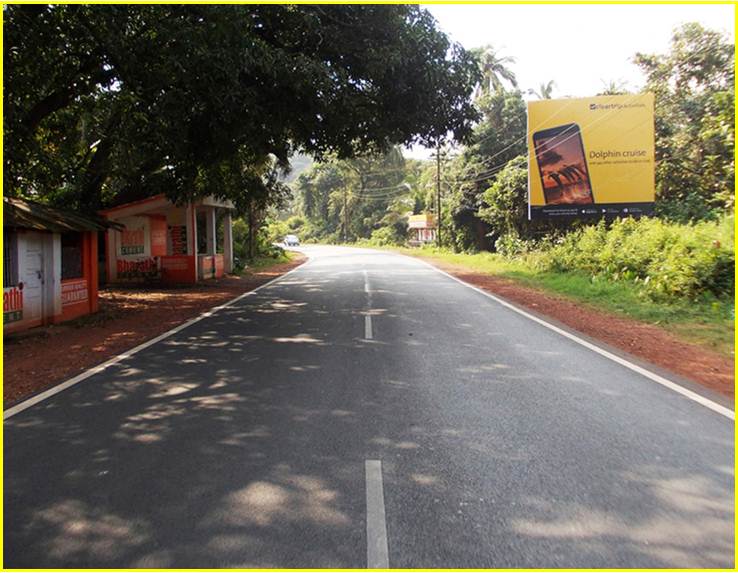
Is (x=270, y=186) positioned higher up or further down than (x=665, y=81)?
further down

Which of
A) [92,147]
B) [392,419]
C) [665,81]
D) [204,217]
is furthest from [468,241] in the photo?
[392,419]

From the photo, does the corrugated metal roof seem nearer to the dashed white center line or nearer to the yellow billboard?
the dashed white center line

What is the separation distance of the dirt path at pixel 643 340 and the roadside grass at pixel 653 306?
36cm

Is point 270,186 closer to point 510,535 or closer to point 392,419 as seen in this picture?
point 392,419

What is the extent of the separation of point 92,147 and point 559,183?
62.0 ft

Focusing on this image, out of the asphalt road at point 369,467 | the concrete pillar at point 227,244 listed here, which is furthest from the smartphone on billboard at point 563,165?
the asphalt road at point 369,467

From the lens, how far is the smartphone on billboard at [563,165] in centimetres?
2417

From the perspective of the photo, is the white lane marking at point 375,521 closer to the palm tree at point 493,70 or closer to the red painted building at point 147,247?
the red painted building at point 147,247

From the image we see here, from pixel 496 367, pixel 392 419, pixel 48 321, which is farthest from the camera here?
pixel 48 321

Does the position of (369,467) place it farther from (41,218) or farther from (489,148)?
(489,148)

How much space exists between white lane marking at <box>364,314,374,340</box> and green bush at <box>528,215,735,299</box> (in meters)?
7.41

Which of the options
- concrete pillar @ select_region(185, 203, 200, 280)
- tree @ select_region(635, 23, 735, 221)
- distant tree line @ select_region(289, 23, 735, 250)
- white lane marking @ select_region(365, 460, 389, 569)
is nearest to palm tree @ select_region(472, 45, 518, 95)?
distant tree line @ select_region(289, 23, 735, 250)

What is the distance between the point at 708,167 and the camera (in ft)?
83.3

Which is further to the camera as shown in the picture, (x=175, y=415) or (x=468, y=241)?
(x=468, y=241)
